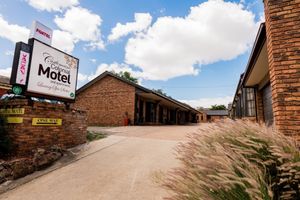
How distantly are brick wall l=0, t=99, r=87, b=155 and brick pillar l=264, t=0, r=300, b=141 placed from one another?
6463mm

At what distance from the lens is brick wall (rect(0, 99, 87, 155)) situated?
6078 millimetres

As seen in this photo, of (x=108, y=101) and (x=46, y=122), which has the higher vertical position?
(x=108, y=101)

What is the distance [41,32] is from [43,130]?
338 centimetres

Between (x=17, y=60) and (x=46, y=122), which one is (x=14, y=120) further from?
(x=17, y=60)

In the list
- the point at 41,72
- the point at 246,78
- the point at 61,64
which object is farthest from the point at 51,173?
the point at 246,78

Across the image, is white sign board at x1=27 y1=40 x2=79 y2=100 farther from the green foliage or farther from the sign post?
the green foliage

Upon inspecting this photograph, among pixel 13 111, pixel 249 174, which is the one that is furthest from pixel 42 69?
pixel 249 174

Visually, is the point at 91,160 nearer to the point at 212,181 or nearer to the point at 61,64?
the point at 61,64

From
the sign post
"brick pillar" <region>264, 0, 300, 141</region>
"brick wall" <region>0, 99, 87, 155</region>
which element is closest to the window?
"brick pillar" <region>264, 0, 300, 141</region>

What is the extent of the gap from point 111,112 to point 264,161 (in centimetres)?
1692

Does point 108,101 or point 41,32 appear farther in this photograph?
point 108,101

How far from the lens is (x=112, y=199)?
3.69 metres

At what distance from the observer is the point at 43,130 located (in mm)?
6621

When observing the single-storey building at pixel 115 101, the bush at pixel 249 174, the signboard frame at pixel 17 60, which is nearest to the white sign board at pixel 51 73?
the signboard frame at pixel 17 60
